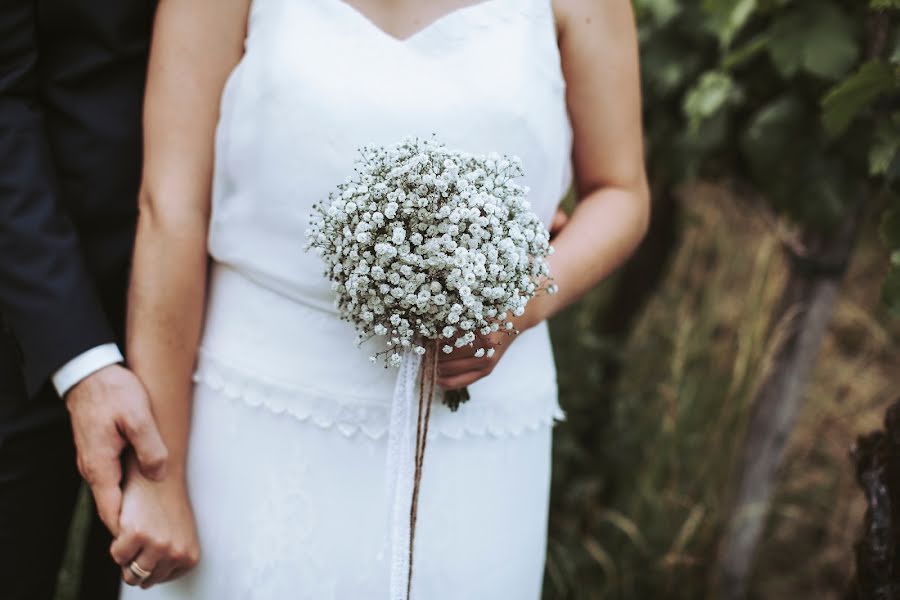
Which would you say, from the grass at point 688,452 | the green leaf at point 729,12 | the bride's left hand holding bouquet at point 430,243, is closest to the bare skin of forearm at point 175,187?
the bride's left hand holding bouquet at point 430,243

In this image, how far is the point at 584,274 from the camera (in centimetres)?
173

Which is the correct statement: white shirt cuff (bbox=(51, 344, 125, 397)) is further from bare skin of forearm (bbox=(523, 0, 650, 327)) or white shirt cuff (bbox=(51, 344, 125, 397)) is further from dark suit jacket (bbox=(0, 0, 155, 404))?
bare skin of forearm (bbox=(523, 0, 650, 327))

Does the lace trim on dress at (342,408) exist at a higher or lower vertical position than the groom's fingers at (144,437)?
higher

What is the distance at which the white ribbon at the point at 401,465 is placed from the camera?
153cm

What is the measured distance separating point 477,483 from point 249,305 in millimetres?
584

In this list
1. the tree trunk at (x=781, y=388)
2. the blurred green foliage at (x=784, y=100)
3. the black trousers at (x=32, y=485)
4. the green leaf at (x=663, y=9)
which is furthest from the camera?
the tree trunk at (x=781, y=388)

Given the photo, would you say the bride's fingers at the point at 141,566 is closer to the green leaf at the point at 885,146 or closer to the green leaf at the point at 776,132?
the green leaf at the point at 885,146

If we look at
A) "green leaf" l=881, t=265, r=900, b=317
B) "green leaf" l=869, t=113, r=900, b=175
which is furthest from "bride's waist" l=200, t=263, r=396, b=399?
"green leaf" l=869, t=113, r=900, b=175

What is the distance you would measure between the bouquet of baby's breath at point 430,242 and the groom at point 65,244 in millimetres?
595

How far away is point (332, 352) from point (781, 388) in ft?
5.62

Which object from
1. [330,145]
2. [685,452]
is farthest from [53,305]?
[685,452]

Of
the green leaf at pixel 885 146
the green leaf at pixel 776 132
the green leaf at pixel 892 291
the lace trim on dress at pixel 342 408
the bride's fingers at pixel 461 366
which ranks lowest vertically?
the lace trim on dress at pixel 342 408

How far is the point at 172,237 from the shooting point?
5.46 feet

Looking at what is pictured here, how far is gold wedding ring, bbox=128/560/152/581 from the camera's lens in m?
1.64
